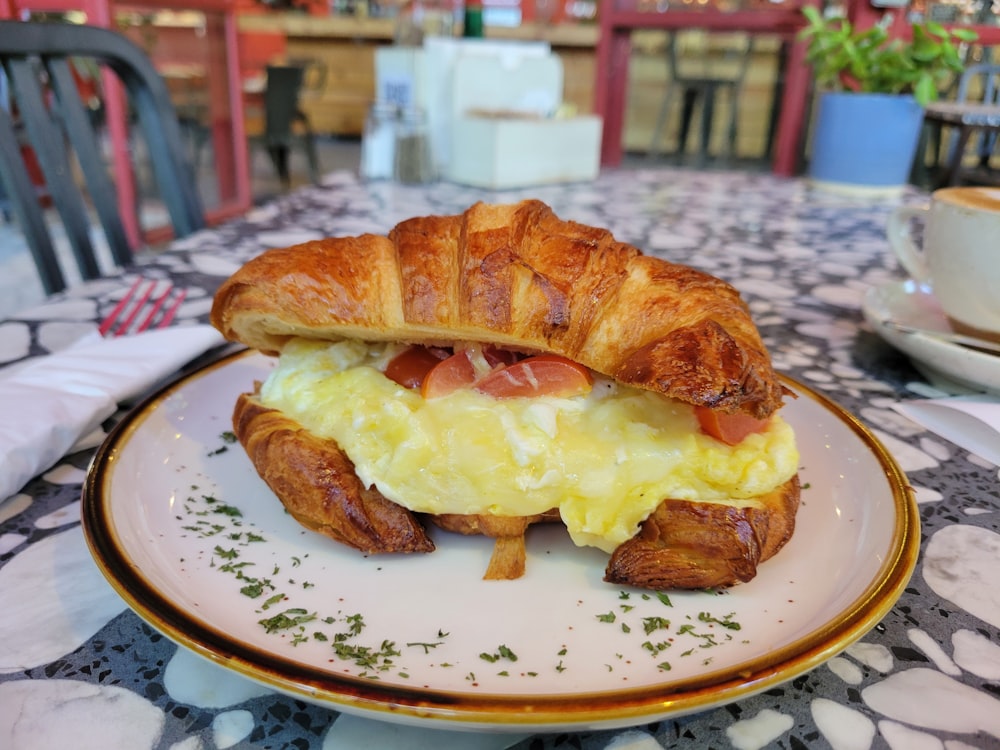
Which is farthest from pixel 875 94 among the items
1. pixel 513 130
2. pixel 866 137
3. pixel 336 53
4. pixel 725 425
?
pixel 336 53

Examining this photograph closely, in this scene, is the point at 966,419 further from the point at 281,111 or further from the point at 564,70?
the point at 564,70

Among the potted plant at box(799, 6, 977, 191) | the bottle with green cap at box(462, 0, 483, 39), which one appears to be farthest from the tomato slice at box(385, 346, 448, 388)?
the bottle with green cap at box(462, 0, 483, 39)

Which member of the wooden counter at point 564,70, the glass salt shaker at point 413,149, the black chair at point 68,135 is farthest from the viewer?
the wooden counter at point 564,70

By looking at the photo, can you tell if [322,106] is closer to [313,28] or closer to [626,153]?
[313,28]

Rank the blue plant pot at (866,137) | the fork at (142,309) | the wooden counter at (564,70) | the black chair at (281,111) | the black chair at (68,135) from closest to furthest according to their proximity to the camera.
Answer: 1. the fork at (142,309)
2. the black chair at (68,135)
3. the blue plant pot at (866,137)
4. the black chair at (281,111)
5. the wooden counter at (564,70)

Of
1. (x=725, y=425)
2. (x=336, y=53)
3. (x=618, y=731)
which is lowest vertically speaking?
(x=618, y=731)

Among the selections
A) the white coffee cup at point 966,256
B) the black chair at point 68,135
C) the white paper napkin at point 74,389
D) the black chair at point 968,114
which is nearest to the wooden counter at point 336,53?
the black chair at point 968,114

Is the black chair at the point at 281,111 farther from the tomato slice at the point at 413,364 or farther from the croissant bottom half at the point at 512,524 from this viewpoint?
the croissant bottom half at the point at 512,524
